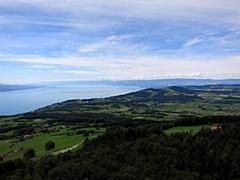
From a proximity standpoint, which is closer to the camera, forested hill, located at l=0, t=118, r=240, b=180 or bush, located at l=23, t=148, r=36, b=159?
forested hill, located at l=0, t=118, r=240, b=180

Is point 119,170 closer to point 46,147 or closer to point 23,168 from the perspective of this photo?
point 23,168

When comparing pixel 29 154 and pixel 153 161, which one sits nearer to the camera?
pixel 153 161

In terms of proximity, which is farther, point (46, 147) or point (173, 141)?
point (46, 147)

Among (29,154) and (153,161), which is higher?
(153,161)

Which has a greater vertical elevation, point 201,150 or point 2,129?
point 201,150

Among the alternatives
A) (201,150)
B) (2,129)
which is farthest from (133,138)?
(2,129)

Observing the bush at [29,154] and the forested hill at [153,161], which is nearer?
the forested hill at [153,161]

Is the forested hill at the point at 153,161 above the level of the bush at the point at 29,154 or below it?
above

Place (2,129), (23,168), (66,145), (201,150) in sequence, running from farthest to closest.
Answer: (2,129) → (66,145) → (23,168) → (201,150)

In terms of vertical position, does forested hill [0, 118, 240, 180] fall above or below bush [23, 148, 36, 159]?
above

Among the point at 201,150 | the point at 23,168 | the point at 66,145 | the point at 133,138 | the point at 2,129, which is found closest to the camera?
the point at 201,150
